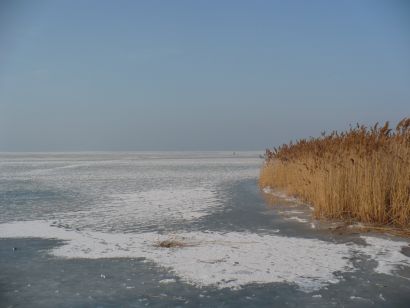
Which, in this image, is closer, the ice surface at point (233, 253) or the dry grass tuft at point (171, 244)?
the ice surface at point (233, 253)

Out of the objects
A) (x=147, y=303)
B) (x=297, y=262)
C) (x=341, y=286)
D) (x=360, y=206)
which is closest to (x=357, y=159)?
(x=360, y=206)

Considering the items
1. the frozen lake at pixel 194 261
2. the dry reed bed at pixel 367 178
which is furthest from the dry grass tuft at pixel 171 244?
the dry reed bed at pixel 367 178

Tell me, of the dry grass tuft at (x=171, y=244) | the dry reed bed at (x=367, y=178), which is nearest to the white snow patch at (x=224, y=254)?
the dry grass tuft at (x=171, y=244)

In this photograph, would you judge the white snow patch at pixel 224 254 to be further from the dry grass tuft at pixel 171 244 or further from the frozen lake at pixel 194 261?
the dry grass tuft at pixel 171 244

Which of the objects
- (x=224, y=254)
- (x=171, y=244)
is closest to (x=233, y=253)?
(x=224, y=254)

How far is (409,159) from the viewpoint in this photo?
6.96m

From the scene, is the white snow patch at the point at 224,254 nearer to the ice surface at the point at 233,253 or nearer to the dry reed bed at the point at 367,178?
the ice surface at the point at 233,253

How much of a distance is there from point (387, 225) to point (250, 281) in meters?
3.64

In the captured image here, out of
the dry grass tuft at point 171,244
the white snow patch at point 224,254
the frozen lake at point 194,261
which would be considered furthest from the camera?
the dry grass tuft at point 171,244

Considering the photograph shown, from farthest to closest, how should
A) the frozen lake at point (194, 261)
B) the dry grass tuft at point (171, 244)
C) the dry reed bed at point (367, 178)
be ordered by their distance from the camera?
the dry reed bed at point (367, 178)
the dry grass tuft at point (171, 244)
the frozen lake at point (194, 261)

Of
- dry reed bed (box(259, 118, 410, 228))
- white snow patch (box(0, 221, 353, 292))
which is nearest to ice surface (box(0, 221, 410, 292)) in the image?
white snow patch (box(0, 221, 353, 292))

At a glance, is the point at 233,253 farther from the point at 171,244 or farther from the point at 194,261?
the point at 171,244

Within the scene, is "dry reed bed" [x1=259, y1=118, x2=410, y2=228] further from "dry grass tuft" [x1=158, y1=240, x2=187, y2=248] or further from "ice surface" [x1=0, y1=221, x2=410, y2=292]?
"dry grass tuft" [x1=158, y1=240, x2=187, y2=248]

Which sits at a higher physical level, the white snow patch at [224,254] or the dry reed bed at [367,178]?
the dry reed bed at [367,178]
